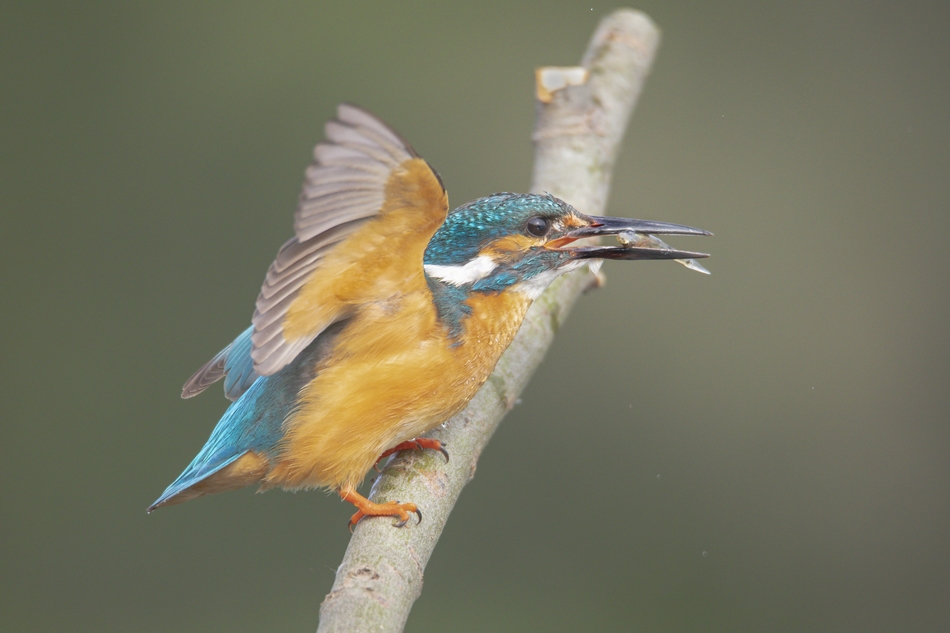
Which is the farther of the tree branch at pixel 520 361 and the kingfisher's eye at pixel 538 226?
the kingfisher's eye at pixel 538 226

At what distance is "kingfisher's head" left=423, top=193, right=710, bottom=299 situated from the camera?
1772mm

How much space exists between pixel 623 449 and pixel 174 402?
62.4 inches

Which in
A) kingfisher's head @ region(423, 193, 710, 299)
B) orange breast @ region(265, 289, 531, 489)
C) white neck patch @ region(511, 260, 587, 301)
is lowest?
orange breast @ region(265, 289, 531, 489)

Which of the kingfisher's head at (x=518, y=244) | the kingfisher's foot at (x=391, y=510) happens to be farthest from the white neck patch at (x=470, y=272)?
the kingfisher's foot at (x=391, y=510)

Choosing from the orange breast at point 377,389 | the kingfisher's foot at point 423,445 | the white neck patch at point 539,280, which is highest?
the white neck patch at point 539,280

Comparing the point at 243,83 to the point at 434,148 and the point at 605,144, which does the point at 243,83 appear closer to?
the point at 434,148

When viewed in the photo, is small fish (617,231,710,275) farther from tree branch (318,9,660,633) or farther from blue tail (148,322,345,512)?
blue tail (148,322,345,512)

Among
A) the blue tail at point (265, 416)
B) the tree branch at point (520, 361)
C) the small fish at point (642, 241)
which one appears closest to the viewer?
the tree branch at point (520, 361)

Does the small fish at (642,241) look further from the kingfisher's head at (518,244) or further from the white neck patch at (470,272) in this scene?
the white neck patch at (470,272)

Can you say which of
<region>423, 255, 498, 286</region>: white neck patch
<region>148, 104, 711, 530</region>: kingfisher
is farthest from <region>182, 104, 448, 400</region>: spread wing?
<region>423, 255, 498, 286</region>: white neck patch

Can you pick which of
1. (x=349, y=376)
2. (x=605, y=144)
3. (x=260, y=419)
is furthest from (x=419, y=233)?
(x=605, y=144)

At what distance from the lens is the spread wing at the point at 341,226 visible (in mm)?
1412

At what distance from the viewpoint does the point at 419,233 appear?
4.96ft

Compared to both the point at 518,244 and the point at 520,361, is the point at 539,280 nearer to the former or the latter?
the point at 518,244
